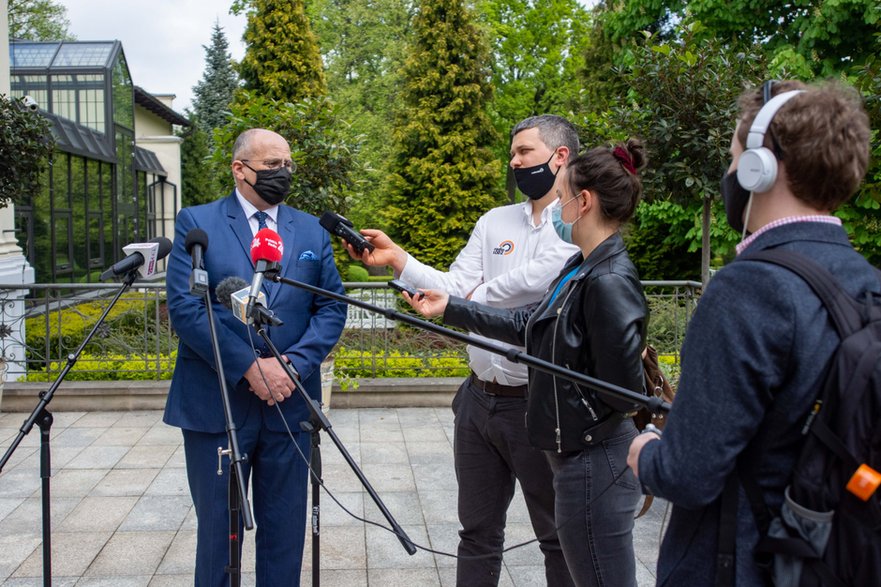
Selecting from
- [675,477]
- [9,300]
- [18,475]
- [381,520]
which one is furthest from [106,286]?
[675,477]

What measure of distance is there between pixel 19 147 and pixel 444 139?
13993 mm

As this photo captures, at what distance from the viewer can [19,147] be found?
328 inches

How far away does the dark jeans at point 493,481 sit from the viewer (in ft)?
10.5

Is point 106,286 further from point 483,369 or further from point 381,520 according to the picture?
point 483,369

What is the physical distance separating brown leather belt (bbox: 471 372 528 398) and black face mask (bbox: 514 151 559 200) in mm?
875

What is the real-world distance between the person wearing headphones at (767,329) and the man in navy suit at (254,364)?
2002mm

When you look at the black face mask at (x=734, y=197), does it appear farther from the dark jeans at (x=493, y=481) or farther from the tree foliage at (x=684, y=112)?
the tree foliage at (x=684, y=112)

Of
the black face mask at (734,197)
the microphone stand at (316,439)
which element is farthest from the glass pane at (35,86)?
the black face mask at (734,197)

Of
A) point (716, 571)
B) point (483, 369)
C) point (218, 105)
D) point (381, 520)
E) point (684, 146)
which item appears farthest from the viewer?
point (218, 105)

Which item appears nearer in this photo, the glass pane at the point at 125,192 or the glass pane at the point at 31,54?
the glass pane at the point at 31,54

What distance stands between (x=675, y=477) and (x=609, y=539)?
42.0 inches

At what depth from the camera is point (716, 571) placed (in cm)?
163

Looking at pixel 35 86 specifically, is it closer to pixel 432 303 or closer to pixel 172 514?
pixel 172 514

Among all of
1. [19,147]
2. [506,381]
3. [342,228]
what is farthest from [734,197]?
[19,147]
